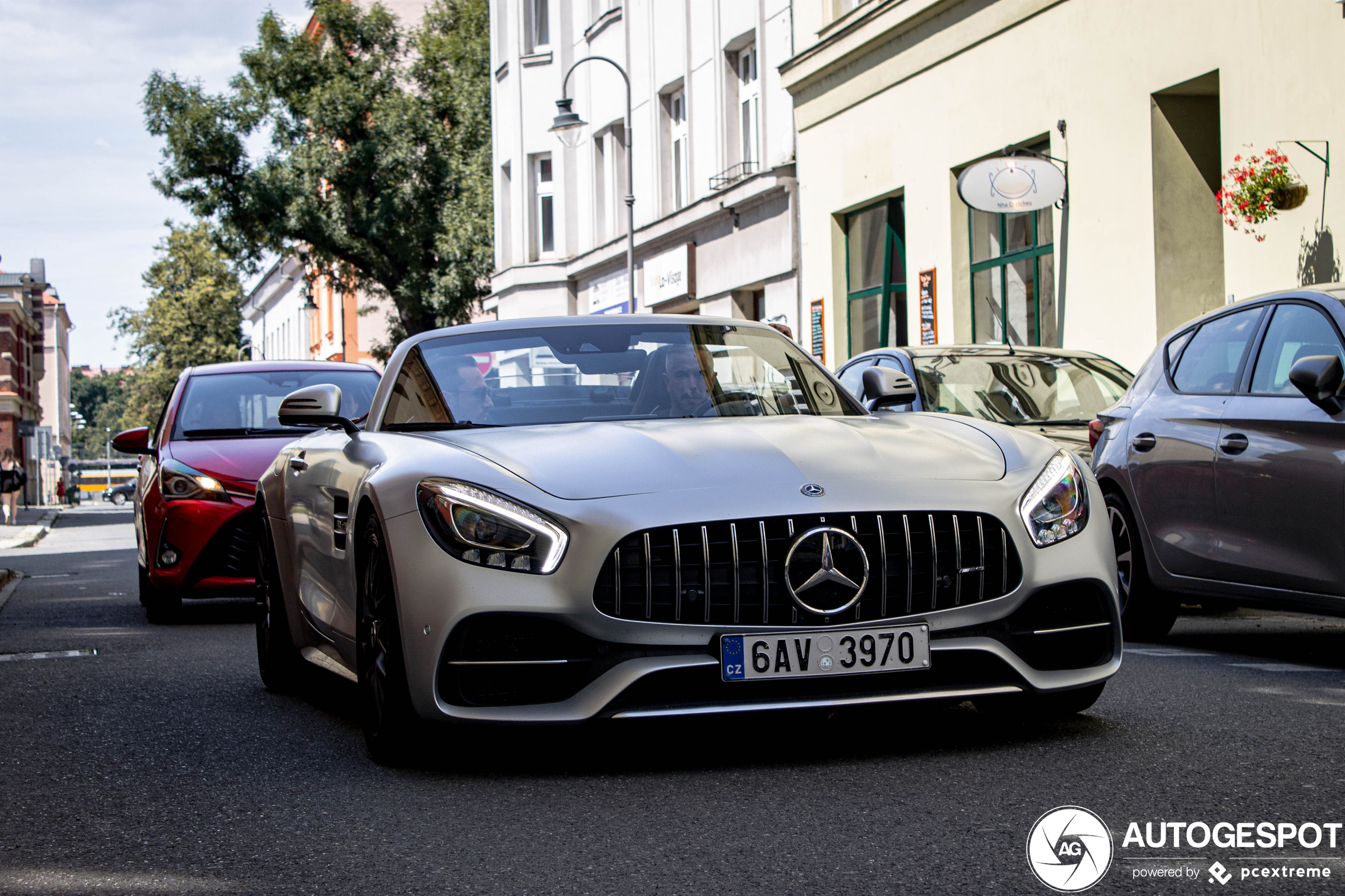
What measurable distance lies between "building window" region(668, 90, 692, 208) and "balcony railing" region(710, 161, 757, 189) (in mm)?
1698

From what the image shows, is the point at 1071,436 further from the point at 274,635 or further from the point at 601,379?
A: the point at 274,635

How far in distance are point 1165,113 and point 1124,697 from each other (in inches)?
406

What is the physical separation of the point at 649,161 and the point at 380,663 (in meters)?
25.5

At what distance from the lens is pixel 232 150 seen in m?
40.6

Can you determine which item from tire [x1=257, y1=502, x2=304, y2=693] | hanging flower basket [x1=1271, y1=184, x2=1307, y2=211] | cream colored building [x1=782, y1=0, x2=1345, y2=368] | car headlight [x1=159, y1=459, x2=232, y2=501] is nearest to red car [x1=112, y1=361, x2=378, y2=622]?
car headlight [x1=159, y1=459, x2=232, y2=501]

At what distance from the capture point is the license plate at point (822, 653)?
14.8 ft

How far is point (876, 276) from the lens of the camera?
71.1ft

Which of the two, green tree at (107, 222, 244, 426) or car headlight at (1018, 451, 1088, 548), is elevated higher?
green tree at (107, 222, 244, 426)

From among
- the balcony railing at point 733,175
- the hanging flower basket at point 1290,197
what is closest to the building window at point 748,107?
the balcony railing at point 733,175

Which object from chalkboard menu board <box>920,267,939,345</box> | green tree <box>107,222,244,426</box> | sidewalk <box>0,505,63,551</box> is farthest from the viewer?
green tree <box>107,222,244,426</box>

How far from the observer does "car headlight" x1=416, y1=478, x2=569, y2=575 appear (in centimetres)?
453

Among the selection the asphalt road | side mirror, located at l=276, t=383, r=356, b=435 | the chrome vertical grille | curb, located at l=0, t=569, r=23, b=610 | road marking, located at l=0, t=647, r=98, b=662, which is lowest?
curb, located at l=0, t=569, r=23, b=610

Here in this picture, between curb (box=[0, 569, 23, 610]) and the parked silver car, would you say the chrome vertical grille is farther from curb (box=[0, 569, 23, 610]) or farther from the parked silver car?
curb (box=[0, 569, 23, 610])

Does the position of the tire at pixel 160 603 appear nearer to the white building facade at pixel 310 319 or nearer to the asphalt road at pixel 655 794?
the asphalt road at pixel 655 794
